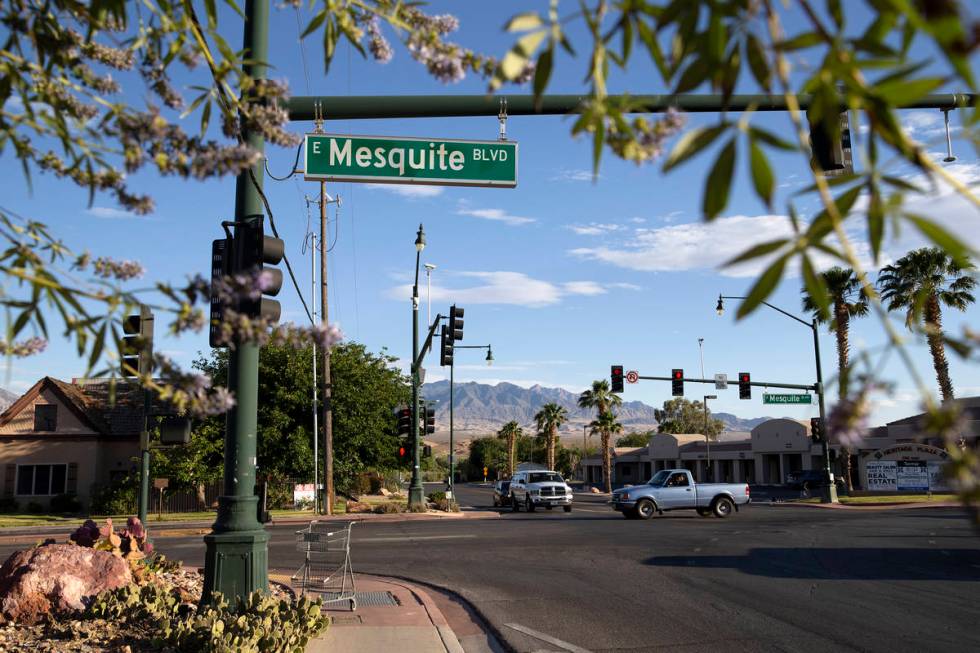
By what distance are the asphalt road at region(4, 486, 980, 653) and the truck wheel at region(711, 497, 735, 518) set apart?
19.2ft

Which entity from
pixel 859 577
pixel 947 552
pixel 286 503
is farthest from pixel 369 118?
pixel 286 503

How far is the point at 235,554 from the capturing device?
25.3ft

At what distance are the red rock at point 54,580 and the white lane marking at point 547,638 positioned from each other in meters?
4.36

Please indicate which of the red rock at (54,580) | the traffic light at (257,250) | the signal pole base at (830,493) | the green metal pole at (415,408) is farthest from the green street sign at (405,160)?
the signal pole base at (830,493)

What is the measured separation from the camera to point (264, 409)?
38.0 m

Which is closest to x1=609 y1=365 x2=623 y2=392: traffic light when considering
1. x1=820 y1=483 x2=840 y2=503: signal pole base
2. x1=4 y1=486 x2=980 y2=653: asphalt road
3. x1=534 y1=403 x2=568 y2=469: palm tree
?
x1=820 y1=483 x2=840 y2=503: signal pole base

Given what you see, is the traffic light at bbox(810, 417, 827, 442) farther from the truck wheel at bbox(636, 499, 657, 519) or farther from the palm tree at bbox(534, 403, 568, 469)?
the palm tree at bbox(534, 403, 568, 469)

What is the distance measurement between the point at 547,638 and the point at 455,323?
21.9 metres

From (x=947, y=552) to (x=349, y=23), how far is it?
16.1 meters

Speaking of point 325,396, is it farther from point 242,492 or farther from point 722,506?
point 242,492

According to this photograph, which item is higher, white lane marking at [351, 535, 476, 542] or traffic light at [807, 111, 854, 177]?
traffic light at [807, 111, 854, 177]

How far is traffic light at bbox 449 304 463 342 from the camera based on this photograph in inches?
1189

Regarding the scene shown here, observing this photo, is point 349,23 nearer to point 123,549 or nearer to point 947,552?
point 123,549

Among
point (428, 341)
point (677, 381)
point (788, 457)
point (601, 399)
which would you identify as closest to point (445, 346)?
point (428, 341)
